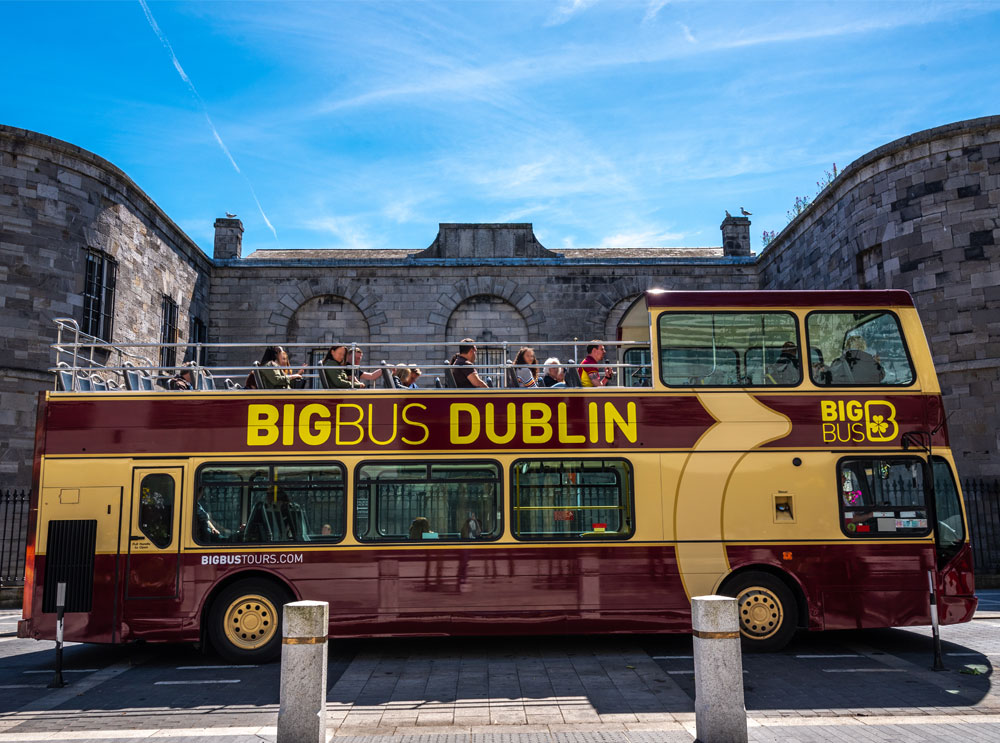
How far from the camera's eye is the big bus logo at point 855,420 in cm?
872

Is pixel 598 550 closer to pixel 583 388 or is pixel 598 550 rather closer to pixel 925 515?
pixel 583 388

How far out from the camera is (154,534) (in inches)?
334

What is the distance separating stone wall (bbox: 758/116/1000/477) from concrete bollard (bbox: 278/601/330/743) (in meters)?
15.9

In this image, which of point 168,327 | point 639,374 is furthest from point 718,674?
point 168,327

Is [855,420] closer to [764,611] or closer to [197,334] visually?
[764,611]

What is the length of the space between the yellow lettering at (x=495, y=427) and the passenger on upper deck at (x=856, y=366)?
154 inches

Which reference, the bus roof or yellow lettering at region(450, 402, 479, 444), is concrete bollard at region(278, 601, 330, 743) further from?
the bus roof

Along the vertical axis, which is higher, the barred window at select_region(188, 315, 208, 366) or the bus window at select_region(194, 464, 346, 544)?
the barred window at select_region(188, 315, 208, 366)

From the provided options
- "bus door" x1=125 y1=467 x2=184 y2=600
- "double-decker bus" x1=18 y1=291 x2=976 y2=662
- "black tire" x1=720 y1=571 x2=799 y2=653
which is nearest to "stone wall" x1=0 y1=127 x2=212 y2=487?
"double-decker bus" x1=18 y1=291 x2=976 y2=662

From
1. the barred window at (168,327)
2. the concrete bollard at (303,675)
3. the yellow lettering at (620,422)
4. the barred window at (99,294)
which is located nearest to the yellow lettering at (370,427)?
the yellow lettering at (620,422)

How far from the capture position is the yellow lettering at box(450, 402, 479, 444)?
8.73 metres

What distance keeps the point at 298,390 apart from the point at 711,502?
517cm

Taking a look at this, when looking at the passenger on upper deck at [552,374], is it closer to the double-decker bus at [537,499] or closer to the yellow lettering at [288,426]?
the double-decker bus at [537,499]

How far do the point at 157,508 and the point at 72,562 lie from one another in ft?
3.56
